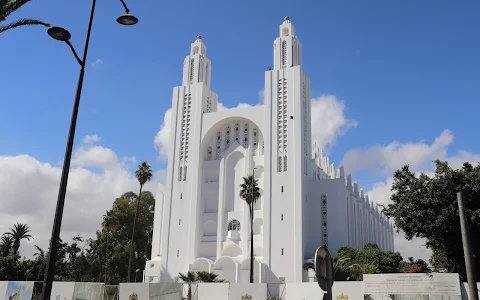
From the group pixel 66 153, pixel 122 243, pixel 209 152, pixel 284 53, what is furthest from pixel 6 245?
pixel 66 153

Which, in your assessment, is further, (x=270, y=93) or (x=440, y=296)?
(x=270, y=93)

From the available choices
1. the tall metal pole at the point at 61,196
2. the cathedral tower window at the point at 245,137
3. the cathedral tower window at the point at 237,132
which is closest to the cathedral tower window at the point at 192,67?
the cathedral tower window at the point at 237,132

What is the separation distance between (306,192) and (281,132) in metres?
6.94

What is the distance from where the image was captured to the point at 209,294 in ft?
83.9

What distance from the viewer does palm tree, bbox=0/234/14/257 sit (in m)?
62.9

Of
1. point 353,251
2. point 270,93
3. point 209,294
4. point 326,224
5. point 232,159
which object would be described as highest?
point 270,93

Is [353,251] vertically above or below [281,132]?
Answer: below

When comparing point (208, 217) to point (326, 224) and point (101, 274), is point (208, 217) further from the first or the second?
point (101, 274)

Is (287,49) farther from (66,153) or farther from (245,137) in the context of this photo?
(66,153)

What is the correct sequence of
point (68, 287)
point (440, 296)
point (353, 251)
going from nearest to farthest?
point (440, 296)
point (68, 287)
point (353, 251)

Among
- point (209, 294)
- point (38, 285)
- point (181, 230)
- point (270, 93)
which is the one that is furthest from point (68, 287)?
point (270, 93)

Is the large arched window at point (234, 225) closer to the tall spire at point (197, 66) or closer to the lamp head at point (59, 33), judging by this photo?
the tall spire at point (197, 66)

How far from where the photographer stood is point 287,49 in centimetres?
5181

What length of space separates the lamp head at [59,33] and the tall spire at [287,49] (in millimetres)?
41985
